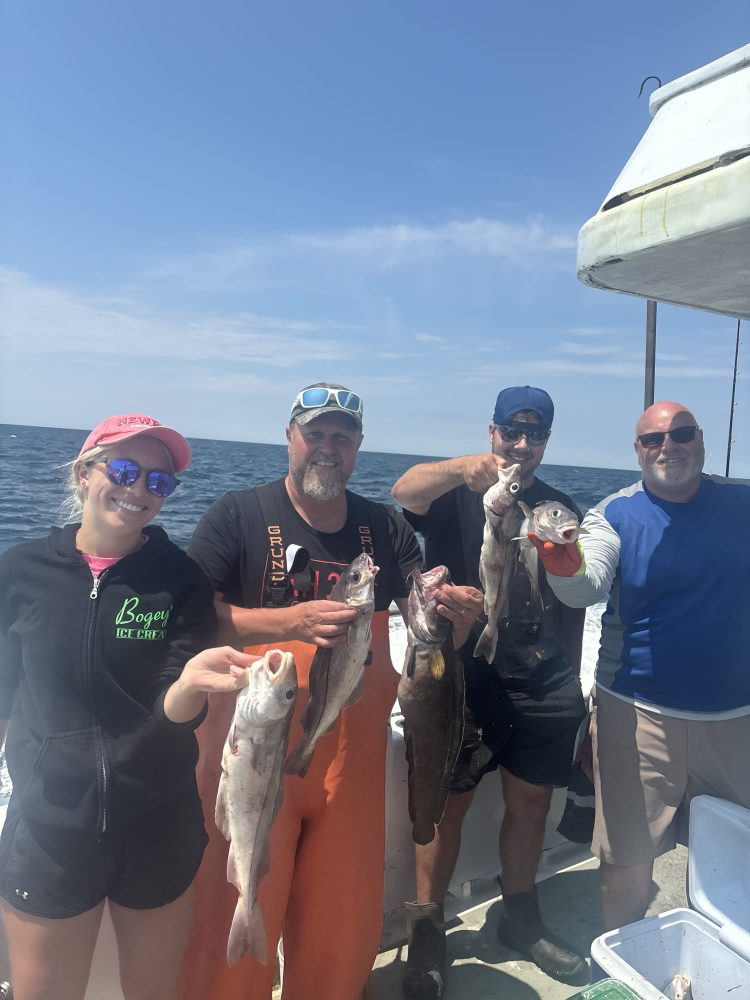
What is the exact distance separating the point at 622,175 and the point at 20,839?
306 centimetres

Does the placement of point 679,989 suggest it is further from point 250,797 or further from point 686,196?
point 686,196

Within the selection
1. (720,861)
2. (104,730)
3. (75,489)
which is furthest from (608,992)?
(75,489)

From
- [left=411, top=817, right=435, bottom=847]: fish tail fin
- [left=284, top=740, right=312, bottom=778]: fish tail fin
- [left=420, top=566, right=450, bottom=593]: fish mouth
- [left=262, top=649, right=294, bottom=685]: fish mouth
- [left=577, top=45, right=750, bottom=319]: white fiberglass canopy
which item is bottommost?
[left=411, top=817, right=435, bottom=847]: fish tail fin

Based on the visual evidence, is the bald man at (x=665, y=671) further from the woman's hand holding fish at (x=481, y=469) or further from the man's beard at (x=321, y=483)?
the man's beard at (x=321, y=483)

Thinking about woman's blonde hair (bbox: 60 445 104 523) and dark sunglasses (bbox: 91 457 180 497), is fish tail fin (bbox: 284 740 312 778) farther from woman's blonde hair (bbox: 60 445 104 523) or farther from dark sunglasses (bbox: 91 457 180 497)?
woman's blonde hair (bbox: 60 445 104 523)

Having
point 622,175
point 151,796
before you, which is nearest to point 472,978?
point 151,796

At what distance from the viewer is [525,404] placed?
3725 millimetres

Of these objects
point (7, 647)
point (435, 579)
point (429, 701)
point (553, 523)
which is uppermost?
point (553, 523)

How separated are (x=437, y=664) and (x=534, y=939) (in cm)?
203

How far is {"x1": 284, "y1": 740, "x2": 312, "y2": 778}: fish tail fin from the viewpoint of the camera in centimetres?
263

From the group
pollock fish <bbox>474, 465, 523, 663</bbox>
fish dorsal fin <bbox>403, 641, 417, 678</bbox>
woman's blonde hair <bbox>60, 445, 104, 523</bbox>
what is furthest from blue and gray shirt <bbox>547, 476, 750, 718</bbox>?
woman's blonde hair <bbox>60, 445, 104, 523</bbox>

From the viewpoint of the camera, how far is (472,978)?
360 cm

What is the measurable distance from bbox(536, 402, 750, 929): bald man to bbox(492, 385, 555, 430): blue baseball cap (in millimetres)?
659

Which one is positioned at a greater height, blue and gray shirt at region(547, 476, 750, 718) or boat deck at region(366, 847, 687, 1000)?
blue and gray shirt at region(547, 476, 750, 718)
